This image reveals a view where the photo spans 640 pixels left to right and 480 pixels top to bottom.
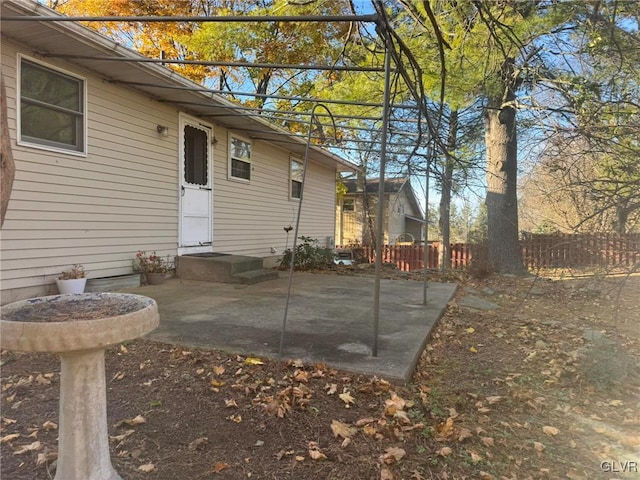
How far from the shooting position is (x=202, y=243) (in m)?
7.45

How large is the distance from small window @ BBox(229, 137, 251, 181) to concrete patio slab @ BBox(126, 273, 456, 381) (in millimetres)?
2863

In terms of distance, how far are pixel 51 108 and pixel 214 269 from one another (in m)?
3.09

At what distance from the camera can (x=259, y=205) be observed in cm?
943

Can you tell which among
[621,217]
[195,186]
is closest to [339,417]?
[621,217]

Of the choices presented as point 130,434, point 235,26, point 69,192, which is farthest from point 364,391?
point 235,26

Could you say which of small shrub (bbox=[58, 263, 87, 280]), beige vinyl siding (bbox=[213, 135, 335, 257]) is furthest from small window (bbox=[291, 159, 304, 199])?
small shrub (bbox=[58, 263, 87, 280])

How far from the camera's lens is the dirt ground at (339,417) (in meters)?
1.95

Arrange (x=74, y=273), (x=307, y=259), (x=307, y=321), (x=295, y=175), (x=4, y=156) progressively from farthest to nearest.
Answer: (x=295, y=175), (x=307, y=259), (x=74, y=273), (x=307, y=321), (x=4, y=156)

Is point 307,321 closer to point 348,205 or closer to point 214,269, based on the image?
point 214,269

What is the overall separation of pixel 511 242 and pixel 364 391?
8.01m

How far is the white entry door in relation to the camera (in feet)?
22.9

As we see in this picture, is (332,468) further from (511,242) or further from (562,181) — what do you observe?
(511,242)

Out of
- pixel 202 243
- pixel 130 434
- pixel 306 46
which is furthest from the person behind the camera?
pixel 306 46

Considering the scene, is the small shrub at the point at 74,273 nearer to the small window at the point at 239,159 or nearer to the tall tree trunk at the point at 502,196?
the small window at the point at 239,159
